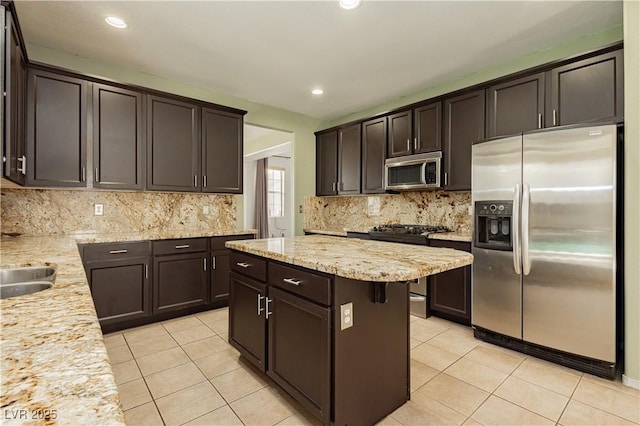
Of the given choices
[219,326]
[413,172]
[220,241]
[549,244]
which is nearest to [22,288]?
[219,326]

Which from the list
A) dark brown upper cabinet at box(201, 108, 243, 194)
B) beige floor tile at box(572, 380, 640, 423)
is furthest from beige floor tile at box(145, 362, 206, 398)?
beige floor tile at box(572, 380, 640, 423)

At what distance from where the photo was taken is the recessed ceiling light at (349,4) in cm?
229

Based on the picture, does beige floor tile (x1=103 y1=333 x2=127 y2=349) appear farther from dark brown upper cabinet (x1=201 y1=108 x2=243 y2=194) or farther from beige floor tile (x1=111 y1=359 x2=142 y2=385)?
dark brown upper cabinet (x1=201 y1=108 x2=243 y2=194)

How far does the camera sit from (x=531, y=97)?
9.39ft

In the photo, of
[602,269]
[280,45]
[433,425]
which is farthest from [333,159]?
[433,425]

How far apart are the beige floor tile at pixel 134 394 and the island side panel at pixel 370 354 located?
126cm

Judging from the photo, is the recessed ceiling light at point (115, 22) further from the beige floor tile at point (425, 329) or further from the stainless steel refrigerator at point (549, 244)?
the beige floor tile at point (425, 329)

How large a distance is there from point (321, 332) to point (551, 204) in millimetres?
2042

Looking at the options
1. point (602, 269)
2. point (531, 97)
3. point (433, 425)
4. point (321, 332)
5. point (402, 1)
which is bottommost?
point (433, 425)

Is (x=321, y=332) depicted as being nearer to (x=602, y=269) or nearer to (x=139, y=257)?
(x=602, y=269)

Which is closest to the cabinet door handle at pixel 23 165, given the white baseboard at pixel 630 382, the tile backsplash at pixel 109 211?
the tile backsplash at pixel 109 211

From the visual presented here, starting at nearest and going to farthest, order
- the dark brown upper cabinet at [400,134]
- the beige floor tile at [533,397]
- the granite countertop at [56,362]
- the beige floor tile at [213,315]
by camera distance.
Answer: the granite countertop at [56,362] < the beige floor tile at [533,397] < the beige floor tile at [213,315] < the dark brown upper cabinet at [400,134]

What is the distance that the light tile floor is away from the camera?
183 centimetres

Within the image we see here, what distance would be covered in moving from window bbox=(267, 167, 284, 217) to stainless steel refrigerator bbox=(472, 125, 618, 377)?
19.1ft
